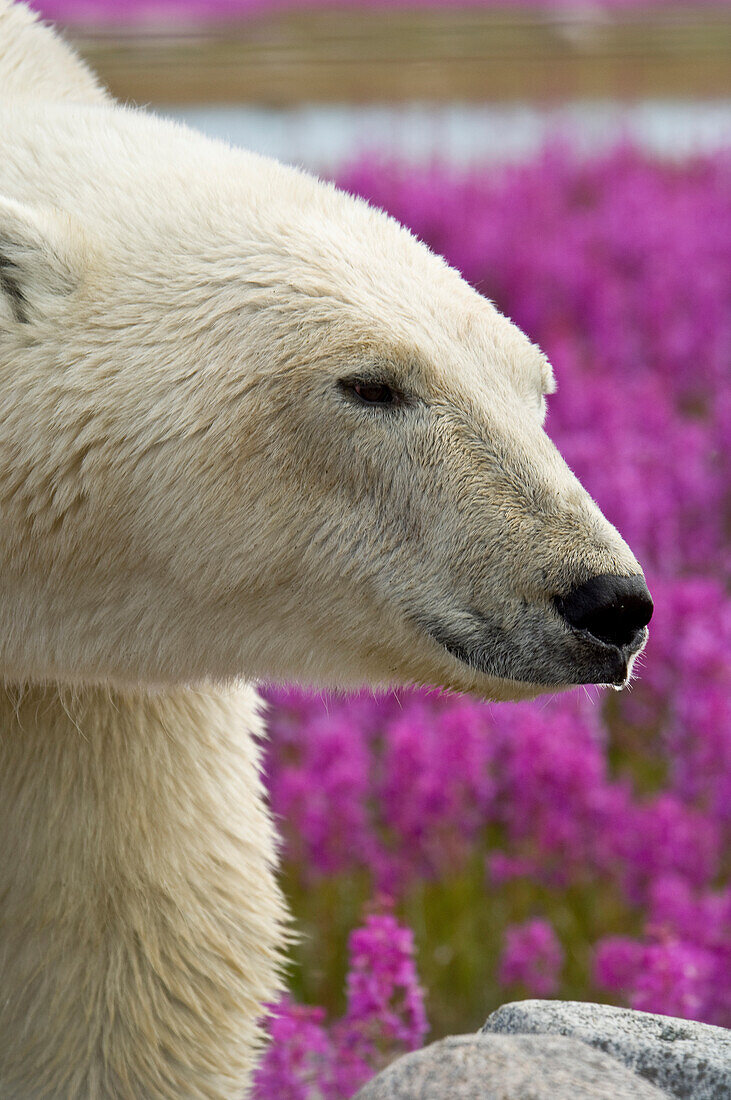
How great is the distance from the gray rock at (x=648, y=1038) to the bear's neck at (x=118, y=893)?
22.1 inches

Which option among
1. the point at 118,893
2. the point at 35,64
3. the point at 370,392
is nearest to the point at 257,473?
the point at 370,392

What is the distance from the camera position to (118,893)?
218 cm

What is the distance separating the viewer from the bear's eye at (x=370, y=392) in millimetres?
1909

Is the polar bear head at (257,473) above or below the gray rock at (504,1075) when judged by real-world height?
above

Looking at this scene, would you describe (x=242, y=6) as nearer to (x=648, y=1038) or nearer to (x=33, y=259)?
(x=33, y=259)

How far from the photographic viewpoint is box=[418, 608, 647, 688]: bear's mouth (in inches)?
72.9

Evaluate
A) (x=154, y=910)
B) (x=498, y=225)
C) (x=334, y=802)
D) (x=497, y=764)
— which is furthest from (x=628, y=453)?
(x=498, y=225)

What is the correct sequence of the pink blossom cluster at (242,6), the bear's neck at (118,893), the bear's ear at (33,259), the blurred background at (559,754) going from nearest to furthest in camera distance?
the bear's ear at (33,259), the bear's neck at (118,893), the blurred background at (559,754), the pink blossom cluster at (242,6)

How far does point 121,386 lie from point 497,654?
0.58 metres

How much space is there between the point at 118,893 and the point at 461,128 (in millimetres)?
12255

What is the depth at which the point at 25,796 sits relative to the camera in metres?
2.14

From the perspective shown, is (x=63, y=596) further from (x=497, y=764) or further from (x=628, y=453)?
(x=628, y=453)

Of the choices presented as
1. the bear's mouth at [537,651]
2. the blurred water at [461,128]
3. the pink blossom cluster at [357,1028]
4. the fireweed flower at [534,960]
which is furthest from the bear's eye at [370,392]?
the blurred water at [461,128]

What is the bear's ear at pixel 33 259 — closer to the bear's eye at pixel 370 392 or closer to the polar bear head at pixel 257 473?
the polar bear head at pixel 257 473
